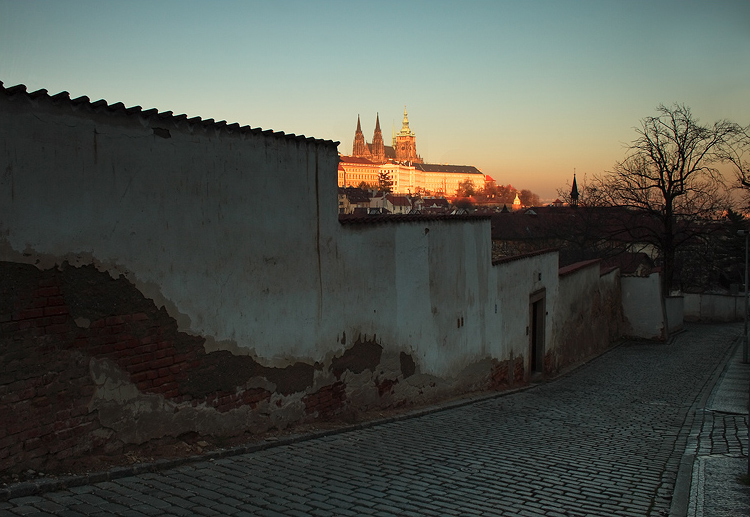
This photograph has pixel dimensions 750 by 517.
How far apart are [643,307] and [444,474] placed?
75.4 ft

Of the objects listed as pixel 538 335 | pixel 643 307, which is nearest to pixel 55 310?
pixel 538 335

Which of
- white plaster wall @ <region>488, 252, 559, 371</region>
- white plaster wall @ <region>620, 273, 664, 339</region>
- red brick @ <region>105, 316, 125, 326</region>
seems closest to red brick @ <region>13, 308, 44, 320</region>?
red brick @ <region>105, 316, 125, 326</region>

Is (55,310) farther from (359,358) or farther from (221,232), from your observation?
(359,358)

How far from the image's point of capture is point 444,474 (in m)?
7.07

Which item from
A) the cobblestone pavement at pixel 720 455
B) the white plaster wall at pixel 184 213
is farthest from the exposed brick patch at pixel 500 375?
the white plaster wall at pixel 184 213

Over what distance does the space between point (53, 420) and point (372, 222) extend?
5.48m

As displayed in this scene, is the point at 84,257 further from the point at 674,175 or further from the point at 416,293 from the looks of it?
the point at 674,175

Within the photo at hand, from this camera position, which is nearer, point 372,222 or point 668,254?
point 372,222

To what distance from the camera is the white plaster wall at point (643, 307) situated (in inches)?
1070

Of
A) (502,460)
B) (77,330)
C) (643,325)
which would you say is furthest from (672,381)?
(77,330)

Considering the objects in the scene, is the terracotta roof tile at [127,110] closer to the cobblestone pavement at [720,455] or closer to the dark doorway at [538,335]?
the cobblestone pavement at [720,455]

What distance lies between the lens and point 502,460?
7.96 metres

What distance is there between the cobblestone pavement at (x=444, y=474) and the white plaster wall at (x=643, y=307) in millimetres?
15661

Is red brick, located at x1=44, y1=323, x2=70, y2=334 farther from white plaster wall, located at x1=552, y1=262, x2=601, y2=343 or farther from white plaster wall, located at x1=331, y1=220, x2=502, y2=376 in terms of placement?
white plaster wall, located at x1=552, y1=262, x2=601, y2=343
